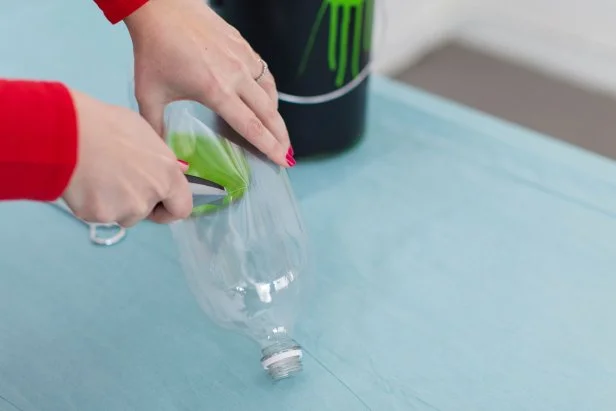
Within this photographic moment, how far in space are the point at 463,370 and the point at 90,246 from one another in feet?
1.48

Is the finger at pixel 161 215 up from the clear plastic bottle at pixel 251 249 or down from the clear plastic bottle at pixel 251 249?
up

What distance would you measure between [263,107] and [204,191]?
0.09m

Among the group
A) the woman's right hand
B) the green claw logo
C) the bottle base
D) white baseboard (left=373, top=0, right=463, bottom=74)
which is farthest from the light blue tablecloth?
white baseboard (left=373, top=0, right=463, bottom=74)

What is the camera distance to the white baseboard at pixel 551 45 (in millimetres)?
1430

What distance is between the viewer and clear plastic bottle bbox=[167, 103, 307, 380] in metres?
0.72

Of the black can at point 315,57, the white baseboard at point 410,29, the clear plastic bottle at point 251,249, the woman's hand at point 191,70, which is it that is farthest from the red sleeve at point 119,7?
the white baseboard at point 410,29

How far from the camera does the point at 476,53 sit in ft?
5.04

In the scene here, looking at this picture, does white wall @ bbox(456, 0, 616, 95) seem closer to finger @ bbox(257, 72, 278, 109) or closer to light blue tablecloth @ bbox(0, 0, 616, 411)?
light blue tablecloth @ bbox(0, 0, 616, 411)

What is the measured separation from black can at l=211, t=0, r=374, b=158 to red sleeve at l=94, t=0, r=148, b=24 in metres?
0.26

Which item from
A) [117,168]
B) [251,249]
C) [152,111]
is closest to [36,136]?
[117,168]

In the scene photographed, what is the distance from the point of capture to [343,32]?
3.13 ft

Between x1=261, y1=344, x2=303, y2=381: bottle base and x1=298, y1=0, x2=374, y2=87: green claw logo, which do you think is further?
x1=298, y1=0, x2=374, y2=87: green claw logo

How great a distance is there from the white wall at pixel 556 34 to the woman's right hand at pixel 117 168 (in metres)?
1.08

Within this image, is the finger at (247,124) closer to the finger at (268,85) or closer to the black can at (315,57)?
the finger at (268,85)
